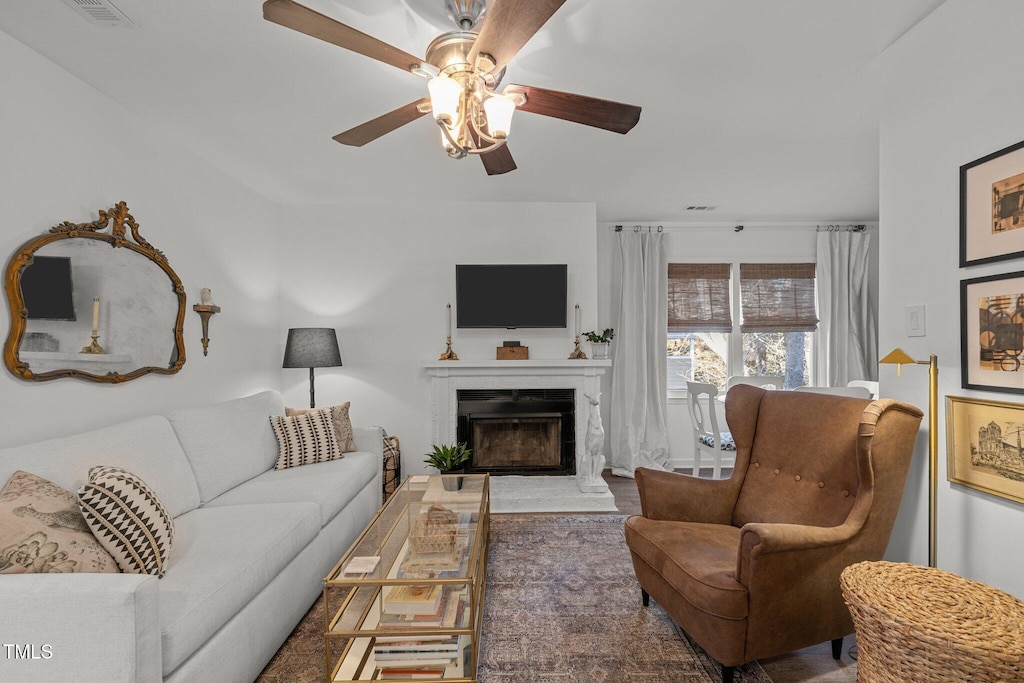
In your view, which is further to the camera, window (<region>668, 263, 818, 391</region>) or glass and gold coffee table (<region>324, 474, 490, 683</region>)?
window (<region>668, 263, 818, 391</region>)

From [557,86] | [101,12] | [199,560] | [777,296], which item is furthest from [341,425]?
[777,296]

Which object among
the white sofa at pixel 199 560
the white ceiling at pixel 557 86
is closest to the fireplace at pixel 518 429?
the white sofa at pixel 199 560

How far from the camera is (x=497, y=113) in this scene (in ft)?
4.96

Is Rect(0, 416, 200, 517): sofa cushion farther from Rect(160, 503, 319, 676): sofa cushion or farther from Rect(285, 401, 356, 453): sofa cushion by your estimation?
Rect(285, 401, 356, 453): sofa cushion

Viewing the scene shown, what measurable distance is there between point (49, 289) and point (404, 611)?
2150mm

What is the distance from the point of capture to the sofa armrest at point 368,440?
3.61 m

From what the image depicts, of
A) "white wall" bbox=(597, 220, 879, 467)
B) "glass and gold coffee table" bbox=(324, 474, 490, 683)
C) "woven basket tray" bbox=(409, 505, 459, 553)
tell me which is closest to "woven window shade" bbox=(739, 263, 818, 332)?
"white wall" bbox=(597, 220, 879, 467)

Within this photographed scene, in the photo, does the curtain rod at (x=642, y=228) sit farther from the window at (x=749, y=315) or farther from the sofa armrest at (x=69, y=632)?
the sofa armrest at (x=69, y=632)

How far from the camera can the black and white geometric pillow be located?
5.21 ft

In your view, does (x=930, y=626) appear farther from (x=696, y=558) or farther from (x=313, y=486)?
(x=313, y=486)

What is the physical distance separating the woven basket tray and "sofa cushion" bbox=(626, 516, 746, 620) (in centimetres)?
83

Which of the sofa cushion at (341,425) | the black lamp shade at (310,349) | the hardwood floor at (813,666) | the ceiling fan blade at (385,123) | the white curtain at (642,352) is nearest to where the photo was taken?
the ceiling fan blade at (385,123)

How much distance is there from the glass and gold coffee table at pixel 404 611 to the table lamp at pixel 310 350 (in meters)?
2.22

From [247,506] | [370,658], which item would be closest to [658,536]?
[370,658]
